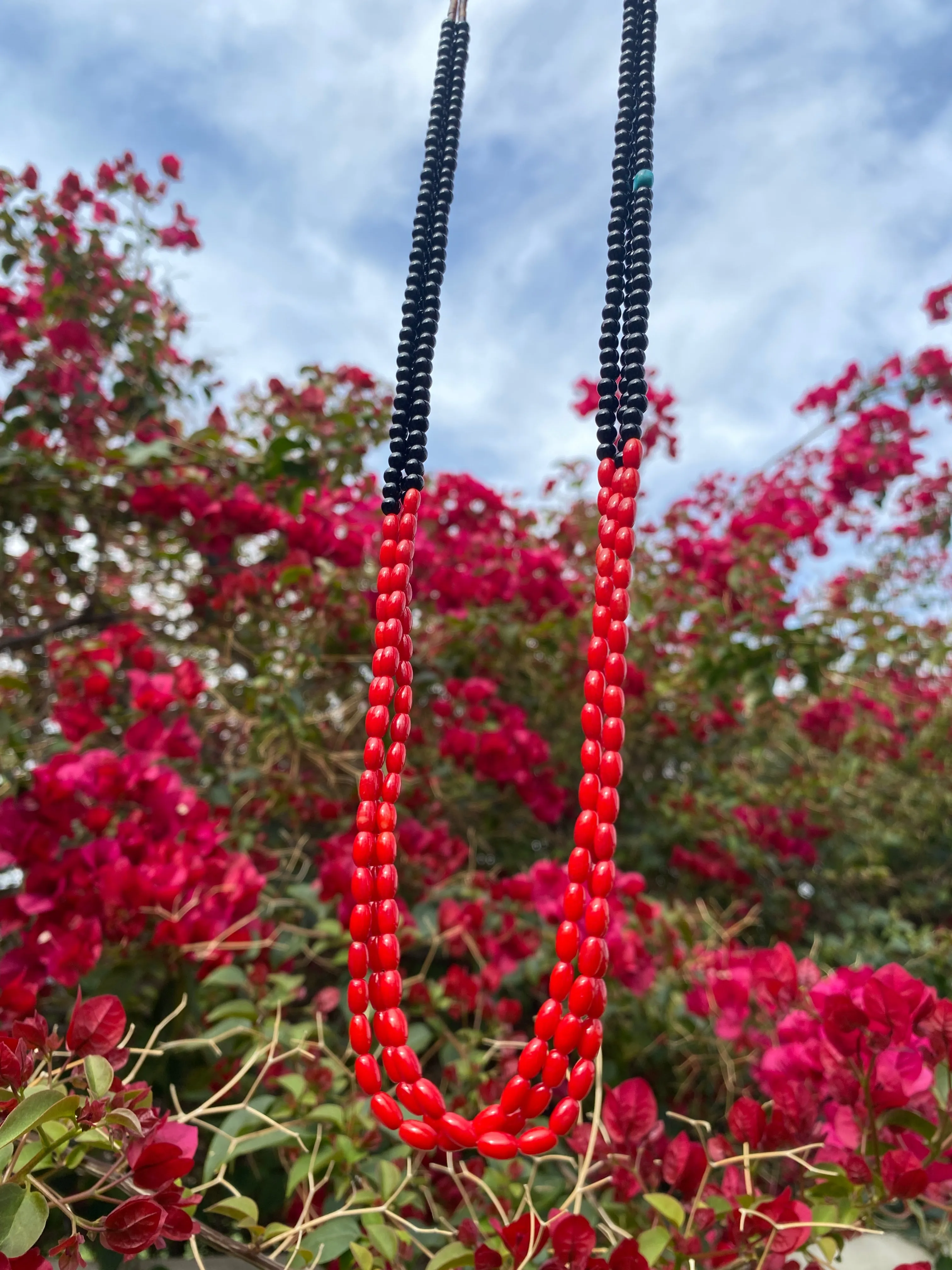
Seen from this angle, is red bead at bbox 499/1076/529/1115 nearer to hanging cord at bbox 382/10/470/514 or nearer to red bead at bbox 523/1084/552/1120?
red bead at bbox 523/1084/552/1120

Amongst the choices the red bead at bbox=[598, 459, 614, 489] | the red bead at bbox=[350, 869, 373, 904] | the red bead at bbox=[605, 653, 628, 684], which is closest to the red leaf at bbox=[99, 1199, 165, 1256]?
the red bead at bbox=[350, 869, 373, 904]

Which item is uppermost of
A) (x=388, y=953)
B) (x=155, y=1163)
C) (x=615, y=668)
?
(x=615, y=668)

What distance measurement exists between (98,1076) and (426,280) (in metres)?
0.62

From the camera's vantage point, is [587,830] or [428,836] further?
[428,836]

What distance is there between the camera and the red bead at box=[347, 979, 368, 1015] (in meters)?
0.56

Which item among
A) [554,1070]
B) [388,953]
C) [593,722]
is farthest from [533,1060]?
[593,722]

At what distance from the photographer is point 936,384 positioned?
2459mm

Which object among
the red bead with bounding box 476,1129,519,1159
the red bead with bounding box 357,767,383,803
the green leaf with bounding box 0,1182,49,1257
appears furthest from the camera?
the red bead with bounding box 357,767,383,803

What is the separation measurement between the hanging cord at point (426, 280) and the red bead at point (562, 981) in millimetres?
373

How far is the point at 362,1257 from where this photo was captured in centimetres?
52

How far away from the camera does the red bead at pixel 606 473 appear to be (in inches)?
25.2

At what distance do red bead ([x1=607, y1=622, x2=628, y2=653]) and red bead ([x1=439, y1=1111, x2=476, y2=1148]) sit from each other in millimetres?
334

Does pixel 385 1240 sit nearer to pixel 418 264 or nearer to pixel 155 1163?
pixel 155 1163

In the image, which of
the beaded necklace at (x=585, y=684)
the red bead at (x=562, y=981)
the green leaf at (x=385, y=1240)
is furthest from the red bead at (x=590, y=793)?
the green leaf at (x=385, y=1240)
